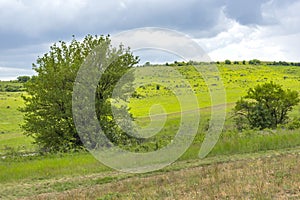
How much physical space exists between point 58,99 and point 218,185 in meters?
16.4

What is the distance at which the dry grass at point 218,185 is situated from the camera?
29.5ft

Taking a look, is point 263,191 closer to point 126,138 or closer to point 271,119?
point 126,138

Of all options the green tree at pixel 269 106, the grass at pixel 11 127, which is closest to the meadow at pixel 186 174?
the green tree at pixel 269 106

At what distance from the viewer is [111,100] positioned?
26.0 m

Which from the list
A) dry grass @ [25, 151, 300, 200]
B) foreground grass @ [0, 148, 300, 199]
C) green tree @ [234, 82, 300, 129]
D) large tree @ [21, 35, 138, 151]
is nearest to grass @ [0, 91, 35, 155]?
large tree @ [21, 35, 138, 151]

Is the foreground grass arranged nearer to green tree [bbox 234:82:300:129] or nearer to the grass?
green tree [bbox 234:82:300:129]

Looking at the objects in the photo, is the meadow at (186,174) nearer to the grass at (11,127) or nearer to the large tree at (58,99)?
the large tree at (58,99)

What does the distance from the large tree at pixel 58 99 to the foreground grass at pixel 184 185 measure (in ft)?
31.4

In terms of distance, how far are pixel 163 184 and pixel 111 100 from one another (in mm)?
15050

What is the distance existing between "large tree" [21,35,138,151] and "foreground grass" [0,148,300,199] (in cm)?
957

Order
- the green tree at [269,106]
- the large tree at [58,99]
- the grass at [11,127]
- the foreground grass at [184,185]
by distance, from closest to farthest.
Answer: the foreground grass at [184,185] → the large tree at [58,99] → the green tree at [269,106] → the grass at [11,127]

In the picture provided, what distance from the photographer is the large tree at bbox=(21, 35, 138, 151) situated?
80.2 ft

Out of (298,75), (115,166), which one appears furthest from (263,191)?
(298,75)

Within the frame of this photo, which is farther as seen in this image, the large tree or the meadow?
the large tree
